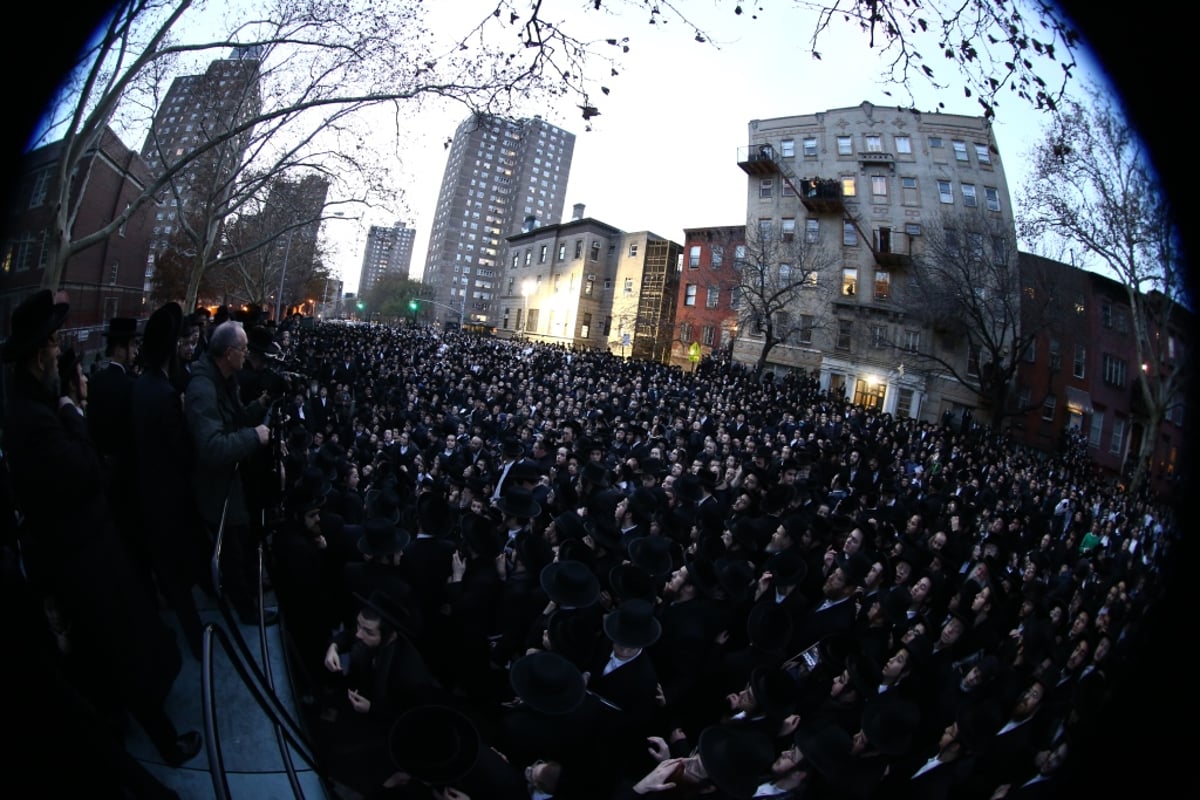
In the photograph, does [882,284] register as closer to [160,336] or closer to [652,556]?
[652,556]

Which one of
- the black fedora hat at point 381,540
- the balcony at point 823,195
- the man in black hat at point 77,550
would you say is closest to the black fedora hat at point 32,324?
the man in black hat at point 77,550

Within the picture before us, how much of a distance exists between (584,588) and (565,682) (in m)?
0.84

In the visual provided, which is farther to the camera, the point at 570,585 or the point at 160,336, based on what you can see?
the point at 570,585

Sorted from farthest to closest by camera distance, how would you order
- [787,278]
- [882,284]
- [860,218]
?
[860,218] < [787,278] < [882,284]

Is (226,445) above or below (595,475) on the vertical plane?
above

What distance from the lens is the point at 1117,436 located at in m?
3.54

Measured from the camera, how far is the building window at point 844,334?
33062 millimetres

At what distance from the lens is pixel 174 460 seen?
3002 millimetres

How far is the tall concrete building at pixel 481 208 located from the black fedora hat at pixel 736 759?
122 meters

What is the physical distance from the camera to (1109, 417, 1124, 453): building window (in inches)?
134

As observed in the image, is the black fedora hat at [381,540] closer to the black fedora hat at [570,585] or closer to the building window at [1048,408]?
the black fedora hat at [570,585]

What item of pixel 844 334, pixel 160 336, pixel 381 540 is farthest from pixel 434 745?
pixel 844 334

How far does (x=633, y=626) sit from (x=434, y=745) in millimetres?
1313

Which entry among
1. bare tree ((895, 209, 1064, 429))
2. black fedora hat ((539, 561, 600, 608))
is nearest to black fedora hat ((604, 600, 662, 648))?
black fedora hat ((539, 561, 600, 608))
